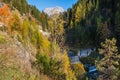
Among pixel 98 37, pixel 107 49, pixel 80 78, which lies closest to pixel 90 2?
pixel 98 37

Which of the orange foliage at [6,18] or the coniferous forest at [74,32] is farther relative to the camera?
the orange foliage at [6,18]

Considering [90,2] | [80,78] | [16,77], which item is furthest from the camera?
[90,2]

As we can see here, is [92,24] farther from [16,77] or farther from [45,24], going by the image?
[16,77]

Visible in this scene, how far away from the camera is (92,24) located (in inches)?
4744

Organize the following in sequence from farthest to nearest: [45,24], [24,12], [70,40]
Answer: [45,24]
[24,12]
[70,40]

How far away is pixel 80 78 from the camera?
58125 mm

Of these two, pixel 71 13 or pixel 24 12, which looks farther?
pixel 71 13

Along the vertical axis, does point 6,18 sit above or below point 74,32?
above

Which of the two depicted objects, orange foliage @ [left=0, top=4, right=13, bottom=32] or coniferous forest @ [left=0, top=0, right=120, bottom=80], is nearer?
coniferous forest @ [left=0, top=0, right=120, bottom=80]

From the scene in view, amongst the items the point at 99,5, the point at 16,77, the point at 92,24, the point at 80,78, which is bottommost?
the point at 80,78

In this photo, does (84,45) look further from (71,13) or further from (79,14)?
(71,13)

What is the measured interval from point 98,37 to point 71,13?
130ft

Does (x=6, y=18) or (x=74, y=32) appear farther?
(x=74, y=32)

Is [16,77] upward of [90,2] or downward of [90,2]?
downward
